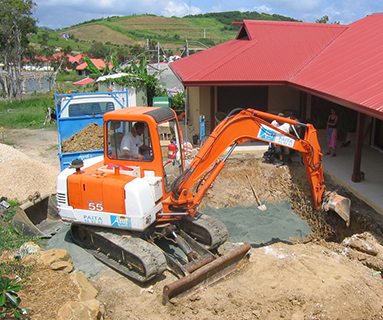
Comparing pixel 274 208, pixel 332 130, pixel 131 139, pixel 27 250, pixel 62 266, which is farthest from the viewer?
pixel 332 130

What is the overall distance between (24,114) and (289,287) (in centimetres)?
2163

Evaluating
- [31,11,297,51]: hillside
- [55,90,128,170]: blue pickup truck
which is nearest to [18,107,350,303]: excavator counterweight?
[55,90,128,170]: blue pickup truck

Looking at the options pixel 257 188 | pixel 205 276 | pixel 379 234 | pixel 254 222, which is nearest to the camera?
pixel 205 276

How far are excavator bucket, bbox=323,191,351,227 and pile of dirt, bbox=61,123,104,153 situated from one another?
6.94m

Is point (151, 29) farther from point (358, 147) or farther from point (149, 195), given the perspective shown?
point (149, 195)

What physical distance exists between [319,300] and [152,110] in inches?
163

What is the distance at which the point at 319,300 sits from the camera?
20.2ft

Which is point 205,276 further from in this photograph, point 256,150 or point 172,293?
point 256,150

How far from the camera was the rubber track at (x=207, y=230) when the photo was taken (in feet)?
24.5

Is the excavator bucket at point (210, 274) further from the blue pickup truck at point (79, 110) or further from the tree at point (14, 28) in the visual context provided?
the tree at point (14, 28)

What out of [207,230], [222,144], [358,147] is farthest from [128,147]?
[358,147]

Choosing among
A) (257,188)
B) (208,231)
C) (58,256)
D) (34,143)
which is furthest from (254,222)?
(34,143)

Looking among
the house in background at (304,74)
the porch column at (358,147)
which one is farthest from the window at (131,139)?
the porch column at (358,147)

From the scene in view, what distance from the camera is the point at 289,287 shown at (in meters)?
6.55
